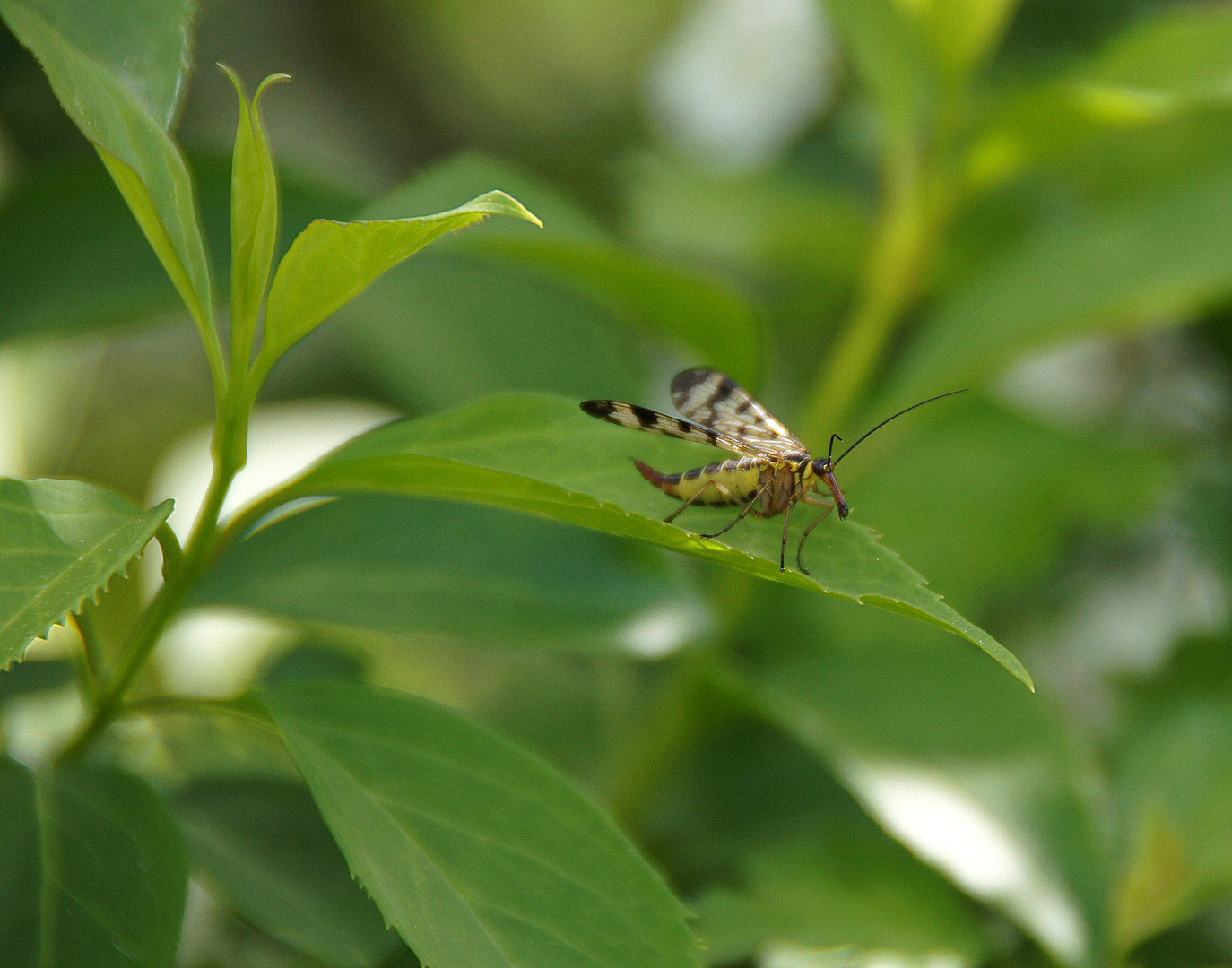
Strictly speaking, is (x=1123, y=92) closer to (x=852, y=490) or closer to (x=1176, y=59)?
(x=1176, y=59)

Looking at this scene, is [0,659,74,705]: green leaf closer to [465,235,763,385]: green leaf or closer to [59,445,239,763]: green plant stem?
[59,445,239,763]: green plant stem

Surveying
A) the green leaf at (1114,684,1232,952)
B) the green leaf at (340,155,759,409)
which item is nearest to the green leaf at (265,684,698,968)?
the green leaf at (340,155,759,409)

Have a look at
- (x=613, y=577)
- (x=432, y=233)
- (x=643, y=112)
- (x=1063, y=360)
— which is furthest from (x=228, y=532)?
(x=643, y=112)

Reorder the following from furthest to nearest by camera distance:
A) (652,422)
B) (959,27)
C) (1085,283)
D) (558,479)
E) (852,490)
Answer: (852,490), (959,27), (1085,283), (652,422), (558,479)

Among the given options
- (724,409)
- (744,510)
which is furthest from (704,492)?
(724,409)

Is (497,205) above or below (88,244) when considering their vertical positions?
above

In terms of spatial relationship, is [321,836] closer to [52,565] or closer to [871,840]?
[52,565]

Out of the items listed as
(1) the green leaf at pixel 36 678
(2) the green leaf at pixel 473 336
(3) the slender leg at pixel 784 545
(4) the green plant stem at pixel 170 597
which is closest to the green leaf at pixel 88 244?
(2) the green leaf at pixel 473 336
